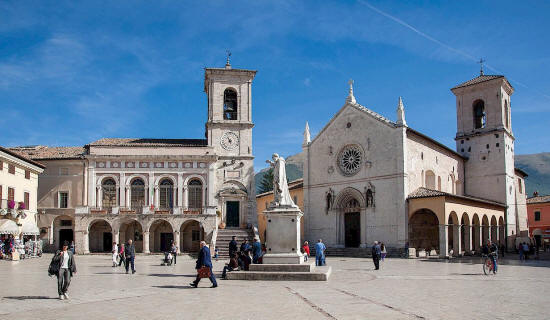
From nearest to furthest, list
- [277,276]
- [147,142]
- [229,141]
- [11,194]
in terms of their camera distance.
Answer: [277,276] < [11,194] < [229,141] < [147,142]

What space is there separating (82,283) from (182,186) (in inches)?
1003

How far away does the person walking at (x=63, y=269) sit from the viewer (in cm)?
1357

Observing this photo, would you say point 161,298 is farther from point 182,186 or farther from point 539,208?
point 539,208

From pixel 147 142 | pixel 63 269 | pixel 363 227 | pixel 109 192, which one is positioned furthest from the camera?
pixel 147 142

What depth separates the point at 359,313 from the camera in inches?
437

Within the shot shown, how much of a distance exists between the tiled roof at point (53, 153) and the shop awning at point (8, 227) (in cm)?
978

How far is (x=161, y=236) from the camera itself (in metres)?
43.8

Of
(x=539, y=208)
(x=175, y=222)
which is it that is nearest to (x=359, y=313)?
(x=175, y=222)

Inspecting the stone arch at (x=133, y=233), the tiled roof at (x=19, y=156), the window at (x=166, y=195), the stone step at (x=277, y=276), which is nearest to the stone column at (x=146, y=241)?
the stone arch at (x=133, y=233)

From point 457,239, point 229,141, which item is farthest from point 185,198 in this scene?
point 457,239

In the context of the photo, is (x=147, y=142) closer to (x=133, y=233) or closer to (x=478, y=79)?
(x=133, y=233)

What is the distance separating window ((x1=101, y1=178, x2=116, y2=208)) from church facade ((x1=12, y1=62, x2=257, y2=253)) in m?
0.08

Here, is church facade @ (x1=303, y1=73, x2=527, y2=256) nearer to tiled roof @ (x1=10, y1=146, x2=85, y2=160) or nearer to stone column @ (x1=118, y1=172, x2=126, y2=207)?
stone column @ (x1=118, y1=172, x2=126, y2=207)

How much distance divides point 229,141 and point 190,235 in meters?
8.76
